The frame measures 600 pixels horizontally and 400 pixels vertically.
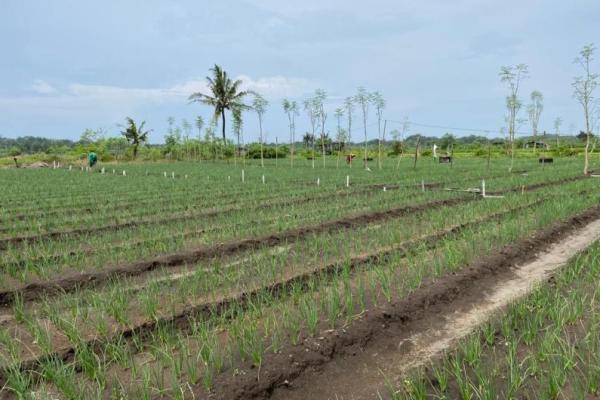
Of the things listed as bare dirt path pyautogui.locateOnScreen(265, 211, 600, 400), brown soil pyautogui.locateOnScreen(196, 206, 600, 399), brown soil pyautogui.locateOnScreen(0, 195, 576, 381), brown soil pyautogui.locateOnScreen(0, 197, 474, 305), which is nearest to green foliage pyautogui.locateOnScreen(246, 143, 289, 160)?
brown soil pyautogui.locateOnScreen(0, 197, 474, 305)

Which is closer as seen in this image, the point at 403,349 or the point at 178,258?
the point at 403,349

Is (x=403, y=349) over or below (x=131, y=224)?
below

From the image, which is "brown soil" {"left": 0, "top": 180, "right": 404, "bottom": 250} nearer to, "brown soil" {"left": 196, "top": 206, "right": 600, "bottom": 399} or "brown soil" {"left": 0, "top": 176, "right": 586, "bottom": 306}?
"brown soil" {"left": 0, "top": 176, "right": 586, "bottom": 306}

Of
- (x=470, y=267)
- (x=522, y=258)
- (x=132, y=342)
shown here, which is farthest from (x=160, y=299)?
(x=522, y=258)

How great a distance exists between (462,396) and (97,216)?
389 inches

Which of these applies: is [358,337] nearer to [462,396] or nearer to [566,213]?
[462,396]

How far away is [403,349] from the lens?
12.1 feet

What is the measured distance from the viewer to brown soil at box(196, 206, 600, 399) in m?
3.01

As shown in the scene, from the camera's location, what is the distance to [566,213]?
9156 millimetres

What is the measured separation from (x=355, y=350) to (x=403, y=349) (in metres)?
0.42

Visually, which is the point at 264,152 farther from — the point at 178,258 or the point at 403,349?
the point at 403,349

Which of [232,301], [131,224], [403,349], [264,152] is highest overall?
[264,152]

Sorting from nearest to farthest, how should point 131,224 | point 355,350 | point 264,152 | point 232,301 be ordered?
point 355,350 → point 232,301 → point 131,224 → point 264,152

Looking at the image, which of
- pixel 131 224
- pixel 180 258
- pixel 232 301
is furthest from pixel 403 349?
pixel 131 224
